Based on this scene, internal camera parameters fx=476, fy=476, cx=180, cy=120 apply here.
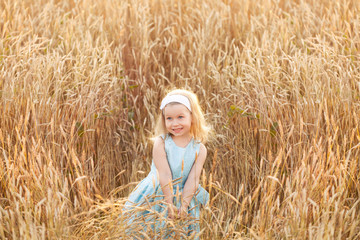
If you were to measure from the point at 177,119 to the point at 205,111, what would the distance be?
935 millimetres

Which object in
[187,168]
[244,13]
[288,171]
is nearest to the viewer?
[187,168]

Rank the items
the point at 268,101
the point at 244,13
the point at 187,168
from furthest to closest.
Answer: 1. the point at 244,13
2. the point at 268,101
3. the point at 187,168

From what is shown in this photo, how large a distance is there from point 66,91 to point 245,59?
131 cm

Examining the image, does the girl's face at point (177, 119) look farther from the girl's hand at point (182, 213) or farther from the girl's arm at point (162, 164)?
the girl's hand at point (182, 213)

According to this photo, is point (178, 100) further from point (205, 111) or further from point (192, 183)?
point (205, 111)

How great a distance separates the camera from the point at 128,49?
3.74 metres

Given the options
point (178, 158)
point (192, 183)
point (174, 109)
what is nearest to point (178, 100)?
point (174, 109)

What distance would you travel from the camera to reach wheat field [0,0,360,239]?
2.21m

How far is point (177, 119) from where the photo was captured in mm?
2357

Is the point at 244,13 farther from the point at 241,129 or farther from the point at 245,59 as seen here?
the point at 241,129

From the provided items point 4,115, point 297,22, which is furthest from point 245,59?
point 4,115

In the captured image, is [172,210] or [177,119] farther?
[177,119]

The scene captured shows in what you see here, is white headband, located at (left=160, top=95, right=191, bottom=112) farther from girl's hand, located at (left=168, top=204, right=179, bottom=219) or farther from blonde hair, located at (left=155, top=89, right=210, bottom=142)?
girl's hand, located at (left=168, top=204, right=179, bottom=219)

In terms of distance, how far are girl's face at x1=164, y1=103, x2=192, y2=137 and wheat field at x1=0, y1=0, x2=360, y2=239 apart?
22 cm
